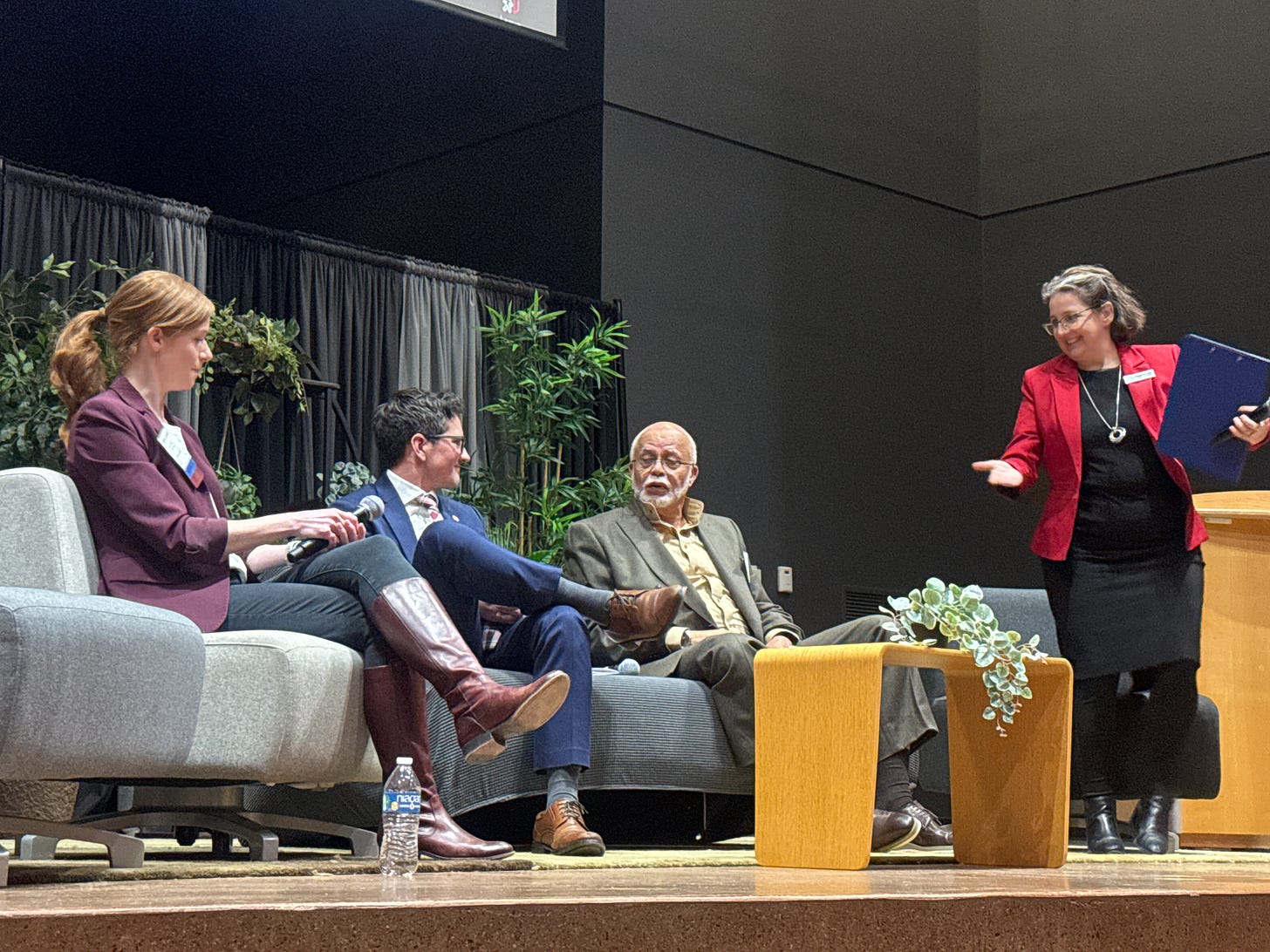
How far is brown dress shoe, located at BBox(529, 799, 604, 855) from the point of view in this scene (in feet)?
9.97

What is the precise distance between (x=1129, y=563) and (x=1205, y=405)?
415mm

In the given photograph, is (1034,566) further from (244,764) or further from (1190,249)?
(244,764)

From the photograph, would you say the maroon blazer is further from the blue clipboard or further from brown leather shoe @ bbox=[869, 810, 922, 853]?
the blue clipboard

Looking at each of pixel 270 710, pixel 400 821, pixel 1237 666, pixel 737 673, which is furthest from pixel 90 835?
pixel 1237 666

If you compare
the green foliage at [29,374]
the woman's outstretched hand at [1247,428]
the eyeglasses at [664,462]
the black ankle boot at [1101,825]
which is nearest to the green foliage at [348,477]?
the green foliage at [29,374]

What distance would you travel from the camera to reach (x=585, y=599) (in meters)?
3.16

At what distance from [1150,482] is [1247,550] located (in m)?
1.21

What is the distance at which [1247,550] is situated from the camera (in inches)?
187

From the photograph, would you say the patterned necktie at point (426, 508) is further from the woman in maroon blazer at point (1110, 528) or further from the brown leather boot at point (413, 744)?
the woman in maroon blazer at point (1110, 528)

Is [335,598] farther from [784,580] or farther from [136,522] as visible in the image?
[784,580]

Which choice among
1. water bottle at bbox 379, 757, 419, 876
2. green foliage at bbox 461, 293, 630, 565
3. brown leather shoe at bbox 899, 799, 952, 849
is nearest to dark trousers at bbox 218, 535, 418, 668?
water bottle at bbox 379, 757, 419, 876

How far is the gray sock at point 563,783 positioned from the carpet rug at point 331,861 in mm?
125

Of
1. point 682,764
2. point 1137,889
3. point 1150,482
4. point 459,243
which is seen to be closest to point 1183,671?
point 1150,482

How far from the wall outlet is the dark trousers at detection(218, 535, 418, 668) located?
4056mm
